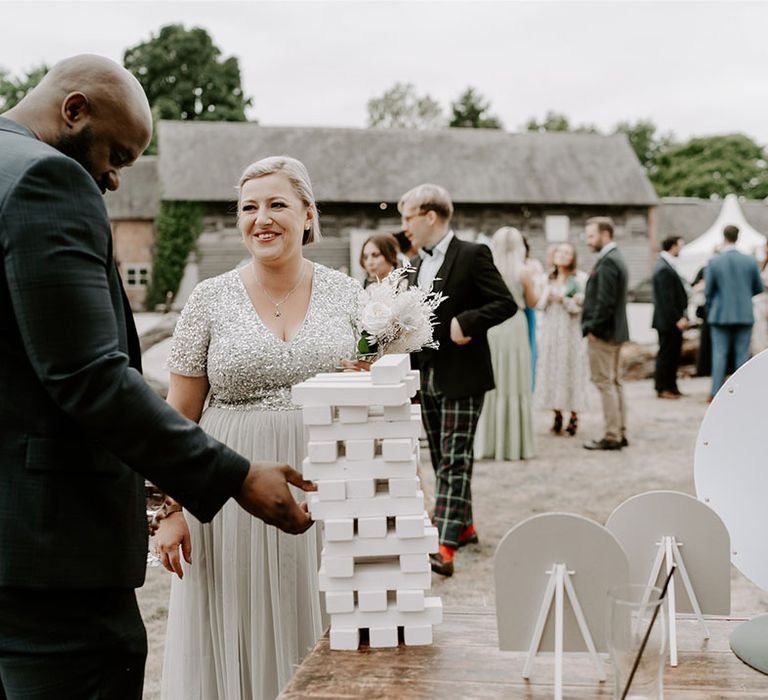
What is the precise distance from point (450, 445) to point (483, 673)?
2895mm

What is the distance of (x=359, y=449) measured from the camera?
5.27ft

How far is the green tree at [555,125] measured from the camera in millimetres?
64188

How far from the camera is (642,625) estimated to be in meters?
1.27

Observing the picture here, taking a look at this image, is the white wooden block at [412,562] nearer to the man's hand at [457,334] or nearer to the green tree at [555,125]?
the man's hand at [457,334]

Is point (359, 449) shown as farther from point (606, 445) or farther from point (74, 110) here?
point (606, 445)

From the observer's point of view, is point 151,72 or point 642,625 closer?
point 642,625

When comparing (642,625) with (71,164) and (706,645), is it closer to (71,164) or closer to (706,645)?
(706,645)

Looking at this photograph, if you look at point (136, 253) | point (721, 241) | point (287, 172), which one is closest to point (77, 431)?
point (287, 172)

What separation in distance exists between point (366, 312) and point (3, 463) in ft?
3.01


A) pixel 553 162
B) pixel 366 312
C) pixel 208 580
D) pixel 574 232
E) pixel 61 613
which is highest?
pixel 553 162

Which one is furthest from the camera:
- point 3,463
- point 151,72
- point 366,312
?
point 151,72

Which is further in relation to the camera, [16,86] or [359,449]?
[16,86]

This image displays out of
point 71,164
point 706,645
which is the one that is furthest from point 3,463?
point 706,645

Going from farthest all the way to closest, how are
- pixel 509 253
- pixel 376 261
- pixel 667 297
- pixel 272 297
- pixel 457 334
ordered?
pixel 667 297, pixel 509 253, pixel 376 261, pixel 457 334, pixel 272 297
